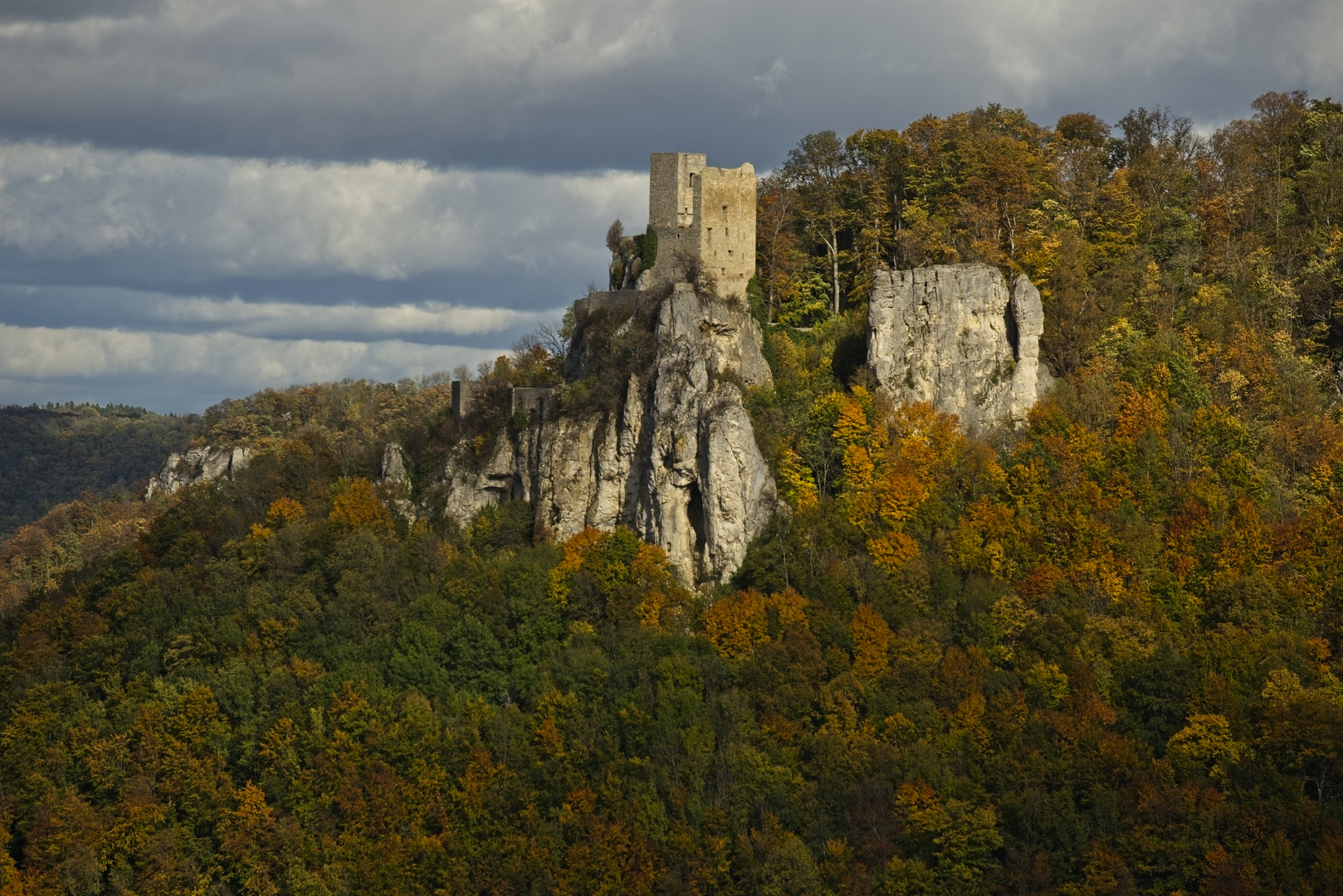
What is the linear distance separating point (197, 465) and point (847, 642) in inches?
2632

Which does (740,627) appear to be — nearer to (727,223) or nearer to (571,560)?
(571,560)

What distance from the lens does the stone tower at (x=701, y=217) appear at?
6178 centimetres

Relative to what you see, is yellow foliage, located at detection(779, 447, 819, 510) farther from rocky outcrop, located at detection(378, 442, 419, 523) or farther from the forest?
rocky outcrop, located at detection(378, 442, 419, 523)

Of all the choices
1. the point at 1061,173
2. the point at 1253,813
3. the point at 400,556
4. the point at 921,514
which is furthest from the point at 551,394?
the point at 1253,813

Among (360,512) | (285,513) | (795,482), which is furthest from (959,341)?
(285,513)

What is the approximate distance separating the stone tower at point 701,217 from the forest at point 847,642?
2516 mm

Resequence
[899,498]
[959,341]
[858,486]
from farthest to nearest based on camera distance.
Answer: [959,341], [858,486], [899,498]

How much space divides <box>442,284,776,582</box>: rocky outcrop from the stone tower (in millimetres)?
1587

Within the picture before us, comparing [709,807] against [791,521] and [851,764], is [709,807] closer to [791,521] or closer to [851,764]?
[851,764]

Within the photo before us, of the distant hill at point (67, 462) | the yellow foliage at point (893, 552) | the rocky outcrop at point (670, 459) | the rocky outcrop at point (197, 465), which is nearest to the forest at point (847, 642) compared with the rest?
the yellow foliage at point (893, 552)

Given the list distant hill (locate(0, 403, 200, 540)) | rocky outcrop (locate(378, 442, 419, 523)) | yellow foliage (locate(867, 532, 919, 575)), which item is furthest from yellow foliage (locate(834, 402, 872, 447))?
distant hill (locate(0, 403, 200, 540))

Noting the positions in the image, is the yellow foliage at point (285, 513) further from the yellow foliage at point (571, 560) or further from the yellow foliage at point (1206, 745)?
the yellow foliage at point (1206, 745)

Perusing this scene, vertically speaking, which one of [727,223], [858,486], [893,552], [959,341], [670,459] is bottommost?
[893,552]

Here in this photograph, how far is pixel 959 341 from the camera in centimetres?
6156
